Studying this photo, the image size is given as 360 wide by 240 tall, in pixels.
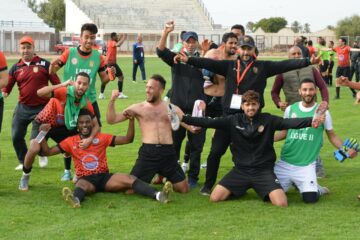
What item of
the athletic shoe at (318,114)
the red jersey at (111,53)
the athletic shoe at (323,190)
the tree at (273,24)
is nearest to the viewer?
the athletic shoe at (318,114)

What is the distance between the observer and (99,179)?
820cm

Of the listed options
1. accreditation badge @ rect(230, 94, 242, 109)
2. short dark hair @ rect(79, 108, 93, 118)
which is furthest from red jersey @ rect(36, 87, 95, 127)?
accreditation badge @ rect(230, 94, 242, 109)

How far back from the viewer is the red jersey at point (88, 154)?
8219 millimetres

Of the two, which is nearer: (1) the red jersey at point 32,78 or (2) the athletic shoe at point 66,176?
(2) the athletic shoe at point 66,176

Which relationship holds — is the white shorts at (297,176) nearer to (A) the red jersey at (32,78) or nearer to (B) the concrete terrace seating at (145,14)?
(A) the red jersey at (32,78)

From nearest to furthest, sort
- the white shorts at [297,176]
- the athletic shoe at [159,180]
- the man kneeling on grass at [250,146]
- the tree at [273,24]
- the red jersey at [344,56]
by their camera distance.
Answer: the man kneeling on grass at [250,146] < the white shorts at [297,176] < the athletic shoe at [159,180] < the red jersey at [344,56] < the tree at [273,24]

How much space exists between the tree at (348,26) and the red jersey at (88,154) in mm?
93258

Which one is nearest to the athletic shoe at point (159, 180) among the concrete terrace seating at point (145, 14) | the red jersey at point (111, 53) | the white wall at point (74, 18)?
the red jersey at point (111, 53)

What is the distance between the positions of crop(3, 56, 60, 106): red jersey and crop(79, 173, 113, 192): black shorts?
1.88 m

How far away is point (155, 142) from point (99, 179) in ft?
2.82

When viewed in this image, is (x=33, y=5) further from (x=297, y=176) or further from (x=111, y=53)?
(x=297, y=176)

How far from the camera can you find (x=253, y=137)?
7879 mm

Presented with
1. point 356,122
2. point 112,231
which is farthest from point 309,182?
point 356,122

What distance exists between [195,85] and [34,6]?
129 metres
